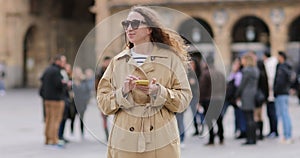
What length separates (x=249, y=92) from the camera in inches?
509

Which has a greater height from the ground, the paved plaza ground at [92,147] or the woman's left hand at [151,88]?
the woman's left hand at [151,88]

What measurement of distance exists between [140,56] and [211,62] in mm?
6524

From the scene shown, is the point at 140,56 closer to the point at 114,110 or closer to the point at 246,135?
the point at 114,110

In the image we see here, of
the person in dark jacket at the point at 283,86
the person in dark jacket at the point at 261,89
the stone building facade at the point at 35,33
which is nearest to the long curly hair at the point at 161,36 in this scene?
the person in dark jacket at the point at 283,86

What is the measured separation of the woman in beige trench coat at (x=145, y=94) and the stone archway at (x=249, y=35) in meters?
28.7

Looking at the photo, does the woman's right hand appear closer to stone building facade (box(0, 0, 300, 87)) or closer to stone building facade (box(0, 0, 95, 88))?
stone building facade (box(0, 0, 300, 87))

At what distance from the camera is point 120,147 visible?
4.38 metres

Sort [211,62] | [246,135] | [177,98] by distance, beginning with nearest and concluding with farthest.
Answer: [177,98]
[211,62]
[246,135]

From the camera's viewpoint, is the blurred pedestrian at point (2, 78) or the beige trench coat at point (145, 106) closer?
the beige trench coat at point (145, 106)

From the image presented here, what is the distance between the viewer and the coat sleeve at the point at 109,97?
14.0 feet

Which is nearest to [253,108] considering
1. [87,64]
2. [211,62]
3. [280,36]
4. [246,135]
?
[246,135]

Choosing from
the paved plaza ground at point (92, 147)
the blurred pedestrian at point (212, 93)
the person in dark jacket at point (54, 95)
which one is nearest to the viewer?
the blurred pedestrian at point (212, 93)

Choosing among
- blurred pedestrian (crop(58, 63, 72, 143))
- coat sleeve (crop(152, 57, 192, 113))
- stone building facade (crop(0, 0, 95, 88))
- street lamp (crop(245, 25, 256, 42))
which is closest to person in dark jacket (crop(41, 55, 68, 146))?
blurred pedestrian (crop(58, 63, 72, 143))

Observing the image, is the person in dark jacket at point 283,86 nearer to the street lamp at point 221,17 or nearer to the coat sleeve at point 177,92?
the coat sleeve at point 177,92
